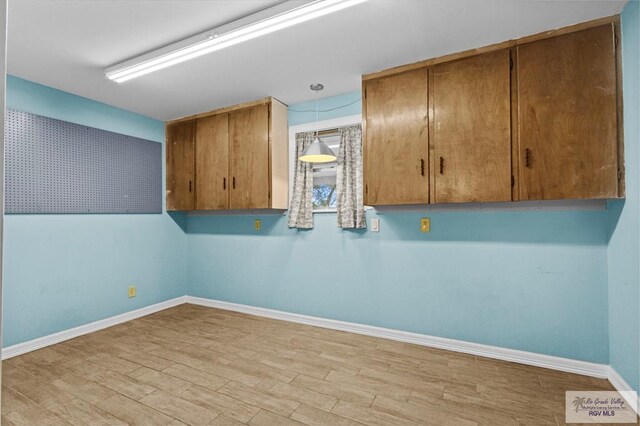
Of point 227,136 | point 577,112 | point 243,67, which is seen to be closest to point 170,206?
point 227,136

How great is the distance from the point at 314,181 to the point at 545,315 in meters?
2.57

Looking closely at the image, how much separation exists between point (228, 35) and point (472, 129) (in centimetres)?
203

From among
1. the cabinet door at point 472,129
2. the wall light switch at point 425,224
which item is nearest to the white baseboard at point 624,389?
the cabinet door at point 472,129

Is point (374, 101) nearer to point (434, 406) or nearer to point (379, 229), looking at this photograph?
point (379, 229)

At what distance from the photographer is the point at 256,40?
253 centimetres

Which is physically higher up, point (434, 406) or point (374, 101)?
point (374, 101)

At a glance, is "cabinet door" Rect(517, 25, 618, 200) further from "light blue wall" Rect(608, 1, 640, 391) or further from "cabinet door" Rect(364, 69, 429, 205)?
"cabinet door" Rect(364, 69, 429, 205)

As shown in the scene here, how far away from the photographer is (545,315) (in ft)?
8.97

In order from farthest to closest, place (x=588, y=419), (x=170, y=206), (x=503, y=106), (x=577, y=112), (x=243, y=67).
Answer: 1. (x=170, y=206)
2. (x=243, y=67)
3. (x=503, y=106)
4. (x=577, y=112)
5. (x=588, y=419)

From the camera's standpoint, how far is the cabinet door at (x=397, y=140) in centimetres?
291

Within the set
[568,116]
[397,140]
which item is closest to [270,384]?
[397,140]

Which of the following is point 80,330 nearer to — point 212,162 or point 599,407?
point 212,162

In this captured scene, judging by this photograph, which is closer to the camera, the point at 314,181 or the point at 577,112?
the point at 577,112

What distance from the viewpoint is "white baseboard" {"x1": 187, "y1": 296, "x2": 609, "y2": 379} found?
260 centimetres
